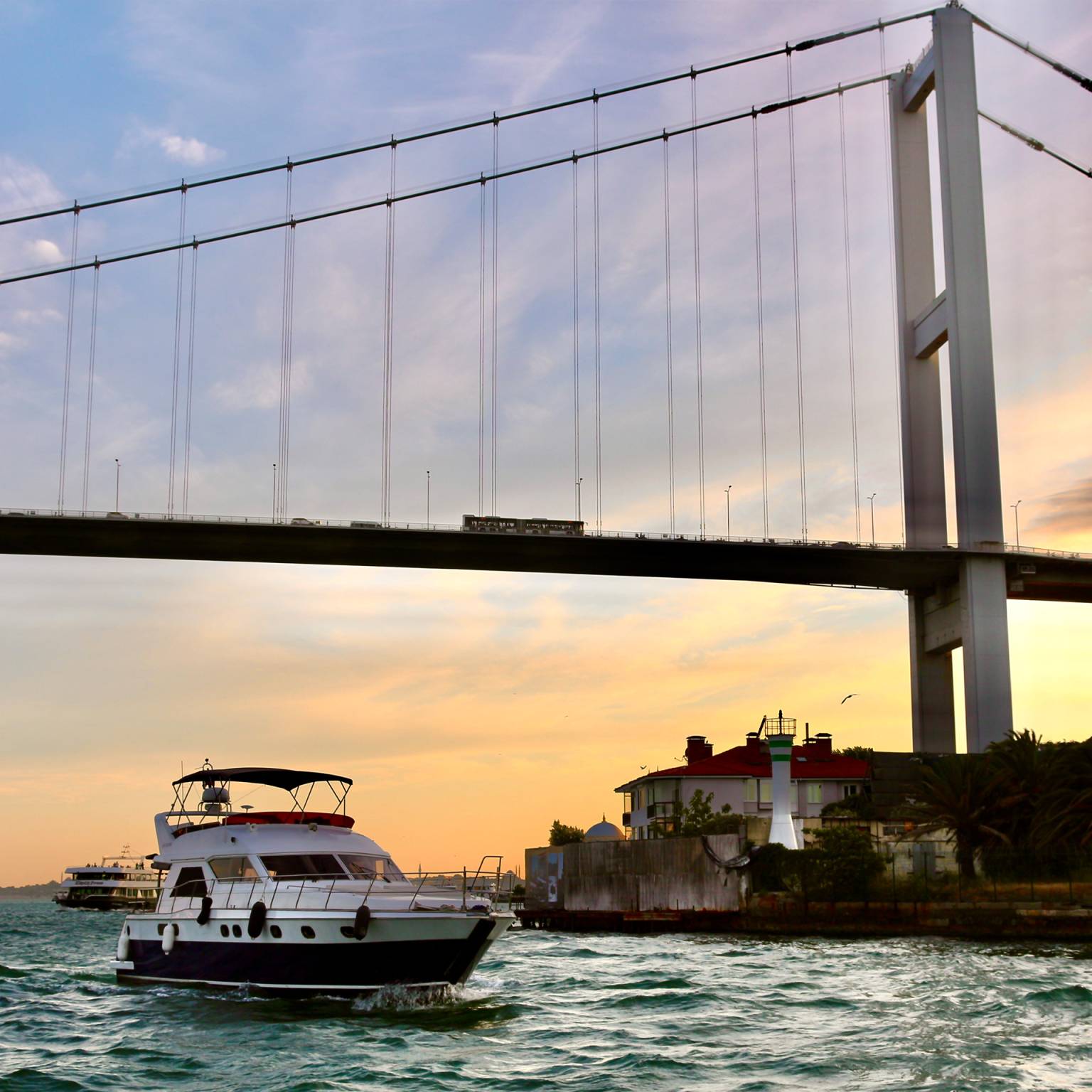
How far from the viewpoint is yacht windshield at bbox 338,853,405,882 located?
24781 millimetres

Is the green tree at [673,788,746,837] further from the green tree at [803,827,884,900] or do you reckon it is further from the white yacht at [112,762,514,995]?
the white yacht at [112,762,514,995]

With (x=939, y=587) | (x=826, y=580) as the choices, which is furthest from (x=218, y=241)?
(x=939, y=587)

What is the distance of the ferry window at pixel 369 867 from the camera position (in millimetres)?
24797

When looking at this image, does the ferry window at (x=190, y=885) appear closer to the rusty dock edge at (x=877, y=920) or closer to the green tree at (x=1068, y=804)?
the rusty dock edge at (x=877, y=920)

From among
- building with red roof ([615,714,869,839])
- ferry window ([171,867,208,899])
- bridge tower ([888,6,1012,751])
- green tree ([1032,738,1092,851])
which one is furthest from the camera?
building with red roof ([615,714,869,839])

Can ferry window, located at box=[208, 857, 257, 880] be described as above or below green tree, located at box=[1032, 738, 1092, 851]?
below

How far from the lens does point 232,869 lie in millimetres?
24922

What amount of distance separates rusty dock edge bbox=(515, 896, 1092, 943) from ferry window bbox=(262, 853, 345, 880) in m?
22.5

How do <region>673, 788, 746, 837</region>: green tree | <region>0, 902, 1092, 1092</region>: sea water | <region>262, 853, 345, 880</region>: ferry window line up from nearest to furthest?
<region>0, 902, 1092, 1092</region>: sea water, <region>262, 853, 345, 880</region>: ferry window, <region>673, 788, 746, 837</region>: green tree

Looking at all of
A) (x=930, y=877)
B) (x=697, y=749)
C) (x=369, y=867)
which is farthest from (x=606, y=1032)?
(x=697, y=749)

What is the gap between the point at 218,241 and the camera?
199ft

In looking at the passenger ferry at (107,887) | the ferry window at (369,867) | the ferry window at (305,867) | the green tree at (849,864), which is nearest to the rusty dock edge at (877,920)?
the green tree at (849,864)

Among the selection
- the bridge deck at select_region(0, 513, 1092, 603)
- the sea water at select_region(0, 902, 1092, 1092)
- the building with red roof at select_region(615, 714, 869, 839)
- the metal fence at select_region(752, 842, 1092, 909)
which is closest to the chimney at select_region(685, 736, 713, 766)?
the building with red roof at select_region(615, 714, 869, 839)

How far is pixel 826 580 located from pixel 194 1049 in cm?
4716
